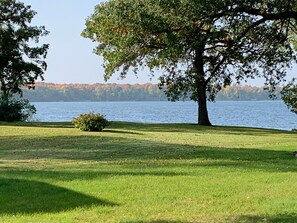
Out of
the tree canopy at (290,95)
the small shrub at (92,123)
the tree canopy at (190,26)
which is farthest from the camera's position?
the tree canopy at (290,95)

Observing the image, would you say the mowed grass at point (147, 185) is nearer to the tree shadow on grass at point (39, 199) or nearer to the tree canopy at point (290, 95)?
the tree shadow on grass at point (39, 199)

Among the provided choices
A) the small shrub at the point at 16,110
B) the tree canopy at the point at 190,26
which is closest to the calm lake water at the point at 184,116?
the small shrub at the point at 16,110

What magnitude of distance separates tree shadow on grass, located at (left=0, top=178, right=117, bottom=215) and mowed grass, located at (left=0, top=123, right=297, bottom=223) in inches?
0.6

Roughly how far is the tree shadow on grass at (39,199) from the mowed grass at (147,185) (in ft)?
0.05

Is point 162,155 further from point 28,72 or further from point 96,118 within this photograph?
point 28,72

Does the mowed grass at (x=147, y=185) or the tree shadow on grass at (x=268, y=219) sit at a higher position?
the tree shadow on grass at (x=268, y=219)

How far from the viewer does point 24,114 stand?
1511 inches

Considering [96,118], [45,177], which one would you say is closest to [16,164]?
[45,177]

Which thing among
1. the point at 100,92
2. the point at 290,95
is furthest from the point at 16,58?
the point at 100,92

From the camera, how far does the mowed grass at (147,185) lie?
26.0 feet

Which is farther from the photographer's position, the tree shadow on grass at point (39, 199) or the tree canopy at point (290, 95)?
the tree canopy at point (290, 95)

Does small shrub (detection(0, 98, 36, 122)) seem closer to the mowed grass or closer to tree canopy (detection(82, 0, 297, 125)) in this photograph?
tree canopy (detection(82, 0, 297, 125))

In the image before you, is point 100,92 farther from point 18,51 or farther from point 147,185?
point 147,185

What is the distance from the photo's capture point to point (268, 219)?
24.3ft
